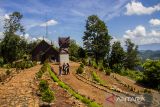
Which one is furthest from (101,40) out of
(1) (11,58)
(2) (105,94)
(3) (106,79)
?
(2) (105,94)

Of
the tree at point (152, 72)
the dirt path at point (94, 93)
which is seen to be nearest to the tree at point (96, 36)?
the tree at point (152, 72)

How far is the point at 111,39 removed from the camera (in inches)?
3300

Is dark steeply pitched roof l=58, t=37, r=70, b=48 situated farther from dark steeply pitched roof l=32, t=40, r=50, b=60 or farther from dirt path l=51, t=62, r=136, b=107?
dirt path l=51, t=62, r=136, b=107

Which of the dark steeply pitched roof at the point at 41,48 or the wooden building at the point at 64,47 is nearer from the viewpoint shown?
the wooden building at the point at 64,47

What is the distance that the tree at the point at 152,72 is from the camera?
179ft

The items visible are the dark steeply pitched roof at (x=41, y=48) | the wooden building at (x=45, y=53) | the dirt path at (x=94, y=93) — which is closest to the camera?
the dirt path at (x=94, y=93)

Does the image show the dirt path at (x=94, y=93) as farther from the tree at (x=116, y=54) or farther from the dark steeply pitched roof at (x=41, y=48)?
the tree at (x=116, y=54)

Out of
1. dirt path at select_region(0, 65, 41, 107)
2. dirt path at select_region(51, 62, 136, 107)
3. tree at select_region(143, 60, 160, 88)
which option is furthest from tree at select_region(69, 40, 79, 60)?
dirt path at select_region(0, 65, 41, 107)

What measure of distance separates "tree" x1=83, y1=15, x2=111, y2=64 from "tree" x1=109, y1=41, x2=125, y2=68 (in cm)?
633

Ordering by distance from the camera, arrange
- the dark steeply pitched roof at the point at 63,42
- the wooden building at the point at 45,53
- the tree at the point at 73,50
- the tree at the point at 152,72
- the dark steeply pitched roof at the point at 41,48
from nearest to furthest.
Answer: the tree at the point at 152,72
the dark steeply pitched roof at the point at 63,42
the wooden building at the point at 45,53
the dark steeply pitched roof at the point at 41,48
the tree at the point at 73,50

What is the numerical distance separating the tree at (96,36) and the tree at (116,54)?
6.33 metres

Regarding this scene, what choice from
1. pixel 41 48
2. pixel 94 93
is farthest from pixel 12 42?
pixel 94 93

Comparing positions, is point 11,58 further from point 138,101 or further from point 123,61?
point 138,101

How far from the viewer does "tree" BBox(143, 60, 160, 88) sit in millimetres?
54491
